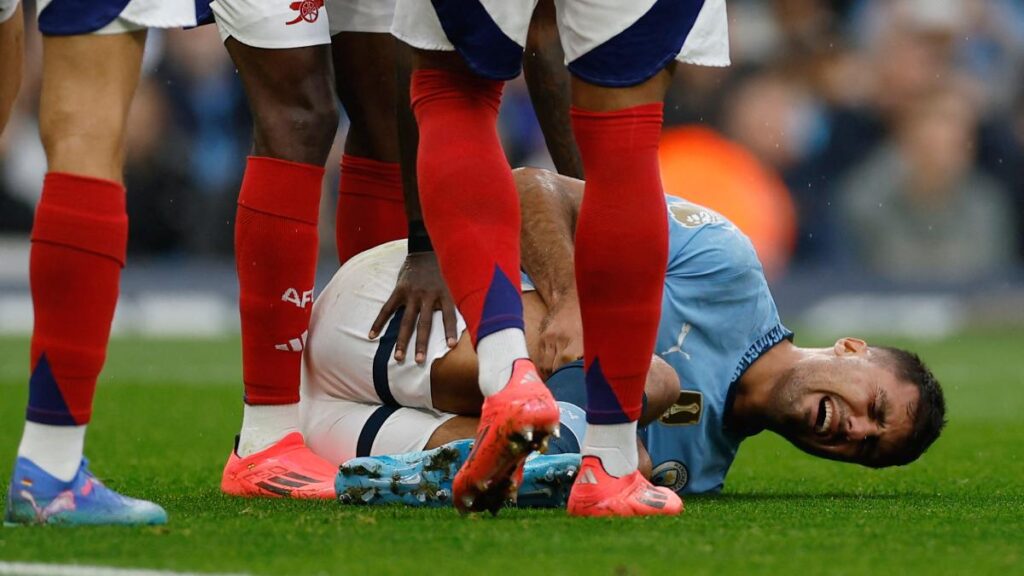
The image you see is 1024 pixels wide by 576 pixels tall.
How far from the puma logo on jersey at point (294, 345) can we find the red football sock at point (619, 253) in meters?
0.96

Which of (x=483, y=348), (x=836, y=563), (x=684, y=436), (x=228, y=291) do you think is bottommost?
(x=228, y=291)

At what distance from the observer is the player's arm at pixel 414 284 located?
3.63 metres

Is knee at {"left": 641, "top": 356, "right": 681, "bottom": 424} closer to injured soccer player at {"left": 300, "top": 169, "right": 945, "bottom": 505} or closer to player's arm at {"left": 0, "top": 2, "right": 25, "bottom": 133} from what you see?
injured soccer player at {"left": 300, "top": 169, "right": 945, "bottom": 505}

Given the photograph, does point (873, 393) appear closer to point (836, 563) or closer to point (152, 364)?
point (836, 563)

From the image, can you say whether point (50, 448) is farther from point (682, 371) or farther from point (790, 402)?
point (790, 402)

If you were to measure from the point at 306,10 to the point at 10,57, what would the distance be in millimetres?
679

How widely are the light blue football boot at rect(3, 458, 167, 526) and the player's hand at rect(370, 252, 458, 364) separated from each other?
3.33 feet

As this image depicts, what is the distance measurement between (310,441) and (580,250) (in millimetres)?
1213

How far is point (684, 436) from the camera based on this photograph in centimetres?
383

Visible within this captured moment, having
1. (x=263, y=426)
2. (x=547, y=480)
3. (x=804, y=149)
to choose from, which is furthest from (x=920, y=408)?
(x=804, y=149)

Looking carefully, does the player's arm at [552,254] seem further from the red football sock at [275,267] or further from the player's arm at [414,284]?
the red football sock at [275,267]

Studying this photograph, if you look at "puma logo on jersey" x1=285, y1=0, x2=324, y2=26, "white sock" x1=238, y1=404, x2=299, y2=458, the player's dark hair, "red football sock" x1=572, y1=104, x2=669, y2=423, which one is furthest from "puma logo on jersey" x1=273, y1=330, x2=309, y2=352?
the player's dark hair

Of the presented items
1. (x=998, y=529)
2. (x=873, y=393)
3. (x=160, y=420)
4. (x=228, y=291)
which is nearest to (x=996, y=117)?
(x=228, y=291)

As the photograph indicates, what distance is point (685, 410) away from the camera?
383 cm
